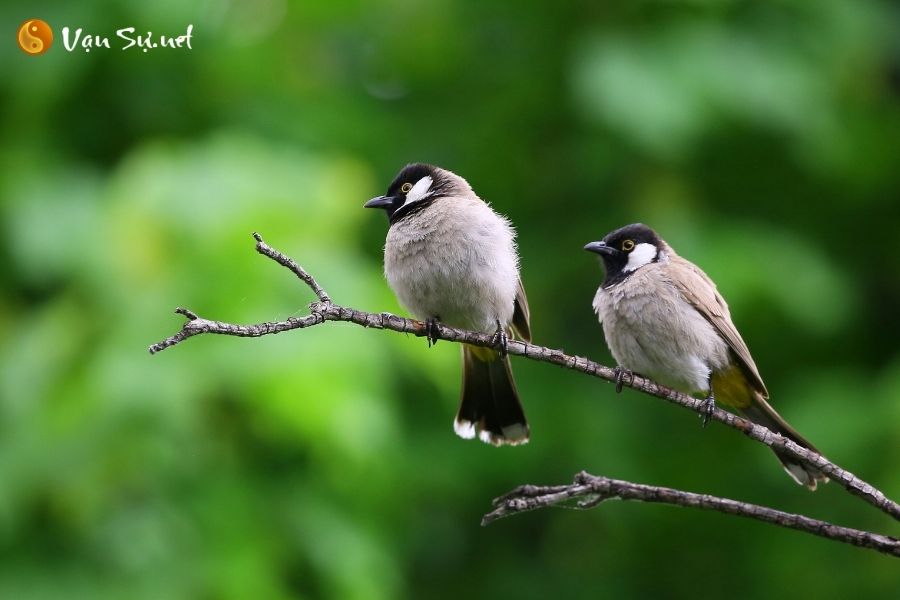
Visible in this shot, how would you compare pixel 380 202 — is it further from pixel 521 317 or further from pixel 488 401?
pixel 488 401

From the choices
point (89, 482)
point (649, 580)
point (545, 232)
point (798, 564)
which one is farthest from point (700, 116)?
point (89, 482)

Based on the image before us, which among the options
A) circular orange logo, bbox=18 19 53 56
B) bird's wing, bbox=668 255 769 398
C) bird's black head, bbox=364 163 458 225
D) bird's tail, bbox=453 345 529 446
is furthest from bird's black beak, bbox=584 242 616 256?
circular orange logo, bbox=18 19 53 56

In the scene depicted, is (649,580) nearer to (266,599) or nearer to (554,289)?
(554,289)

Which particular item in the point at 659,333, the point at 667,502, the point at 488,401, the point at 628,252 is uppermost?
the point at 628,252

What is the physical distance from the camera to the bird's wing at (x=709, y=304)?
380cm

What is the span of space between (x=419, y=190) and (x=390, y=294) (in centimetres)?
128

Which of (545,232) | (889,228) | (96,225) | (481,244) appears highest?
(889,228)

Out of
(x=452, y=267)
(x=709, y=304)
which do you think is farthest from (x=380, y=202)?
(x=709, y=304)

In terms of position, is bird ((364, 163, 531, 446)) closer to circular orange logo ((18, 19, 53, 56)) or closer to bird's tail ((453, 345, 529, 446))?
bird's tail ((453, 345, 529, 446))

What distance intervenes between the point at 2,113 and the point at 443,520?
391cm

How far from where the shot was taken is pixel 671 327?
3.93 m

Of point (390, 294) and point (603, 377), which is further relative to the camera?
point (390, 294)

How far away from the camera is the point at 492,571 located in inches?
316

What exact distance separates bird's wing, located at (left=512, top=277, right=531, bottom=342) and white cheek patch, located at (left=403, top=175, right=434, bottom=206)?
1.64 feet
